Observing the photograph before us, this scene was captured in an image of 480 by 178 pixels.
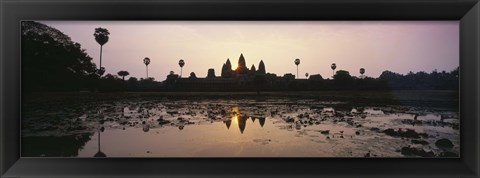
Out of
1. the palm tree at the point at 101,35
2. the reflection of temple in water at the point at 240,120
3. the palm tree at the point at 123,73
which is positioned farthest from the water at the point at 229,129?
the palm tree at the point at 101,35

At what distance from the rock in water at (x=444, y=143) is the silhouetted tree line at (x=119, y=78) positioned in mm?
265

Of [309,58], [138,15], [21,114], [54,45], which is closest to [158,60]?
[138,15]

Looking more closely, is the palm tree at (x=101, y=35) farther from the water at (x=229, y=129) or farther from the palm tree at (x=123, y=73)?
the water at (x=229, y=129)

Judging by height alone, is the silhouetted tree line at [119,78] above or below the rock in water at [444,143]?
above

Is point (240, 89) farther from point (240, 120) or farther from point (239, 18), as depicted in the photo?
point (239, 18)

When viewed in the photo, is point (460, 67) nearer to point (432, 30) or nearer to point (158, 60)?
point (432, 30)

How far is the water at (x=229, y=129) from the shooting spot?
5.62 feet

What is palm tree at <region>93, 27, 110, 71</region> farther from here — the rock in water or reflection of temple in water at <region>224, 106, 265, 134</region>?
the rock in water

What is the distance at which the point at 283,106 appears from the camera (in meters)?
1.89

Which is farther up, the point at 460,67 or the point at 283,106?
the point at 460,67

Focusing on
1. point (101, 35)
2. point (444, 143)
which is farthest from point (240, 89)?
point (444, 143)

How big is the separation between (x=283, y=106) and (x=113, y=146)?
93 cm

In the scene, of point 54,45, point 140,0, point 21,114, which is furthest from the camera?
point 54,45

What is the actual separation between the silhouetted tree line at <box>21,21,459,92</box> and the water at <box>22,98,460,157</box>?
4.1 inches
